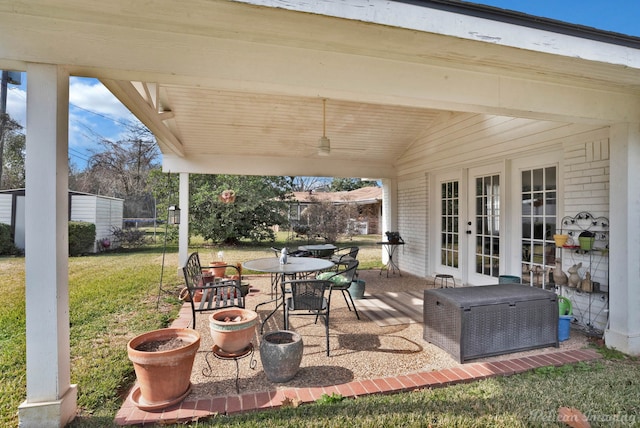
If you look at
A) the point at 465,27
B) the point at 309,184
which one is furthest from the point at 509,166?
the point at 309,184

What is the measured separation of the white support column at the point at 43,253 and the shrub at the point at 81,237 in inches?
379

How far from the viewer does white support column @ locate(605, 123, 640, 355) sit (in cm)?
292

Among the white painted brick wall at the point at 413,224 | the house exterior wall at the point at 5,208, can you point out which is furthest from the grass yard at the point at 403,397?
the house exterior wall at the point at 5,208

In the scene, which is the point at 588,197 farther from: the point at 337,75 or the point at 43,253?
the point at 43,253

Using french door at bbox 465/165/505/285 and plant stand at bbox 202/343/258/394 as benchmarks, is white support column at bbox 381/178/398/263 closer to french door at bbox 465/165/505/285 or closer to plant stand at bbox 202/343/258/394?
french door at bbox 465/165/505/285

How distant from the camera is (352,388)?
2379mm

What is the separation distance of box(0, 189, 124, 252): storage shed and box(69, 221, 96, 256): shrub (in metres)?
0.34

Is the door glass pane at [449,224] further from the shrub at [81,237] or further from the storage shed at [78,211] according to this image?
the storage shed at [78,211]

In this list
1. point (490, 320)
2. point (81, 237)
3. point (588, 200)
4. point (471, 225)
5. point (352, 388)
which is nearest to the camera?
point (352, 388)

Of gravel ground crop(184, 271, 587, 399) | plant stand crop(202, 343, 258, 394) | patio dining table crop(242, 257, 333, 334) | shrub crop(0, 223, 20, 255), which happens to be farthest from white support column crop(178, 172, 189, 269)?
shrub crop(0, 223, 20, 255)

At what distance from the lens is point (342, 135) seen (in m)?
6.37

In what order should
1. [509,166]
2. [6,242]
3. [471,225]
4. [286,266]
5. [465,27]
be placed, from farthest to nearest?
1. [6,242]
2. [471,225]
3. [509,166]
4. [286,266]
5. [465,27]

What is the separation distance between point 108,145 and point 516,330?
2200 cm

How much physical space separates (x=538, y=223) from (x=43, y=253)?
5080 millimetres
